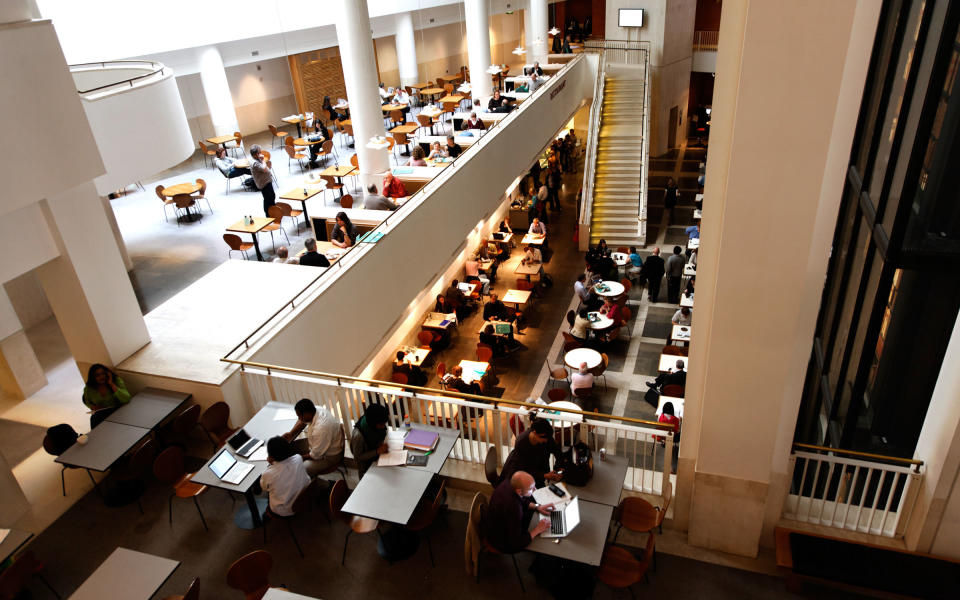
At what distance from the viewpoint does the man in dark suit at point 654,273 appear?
14.3 m

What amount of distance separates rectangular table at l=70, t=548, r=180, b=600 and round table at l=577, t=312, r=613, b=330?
28.4 ft

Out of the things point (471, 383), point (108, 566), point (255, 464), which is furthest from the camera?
point (471, 383)

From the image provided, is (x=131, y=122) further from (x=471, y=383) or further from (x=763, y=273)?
(x=763, y=273)

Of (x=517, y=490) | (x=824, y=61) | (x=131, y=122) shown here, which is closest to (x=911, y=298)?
(x=824, y=61)

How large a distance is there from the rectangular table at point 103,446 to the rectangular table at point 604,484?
467 centimetres

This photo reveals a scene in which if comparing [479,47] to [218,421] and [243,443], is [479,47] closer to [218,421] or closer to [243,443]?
[218,421]

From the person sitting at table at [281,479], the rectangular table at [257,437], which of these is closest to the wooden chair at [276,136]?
the rectangular table at [257,437]

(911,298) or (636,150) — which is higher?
(911,298)

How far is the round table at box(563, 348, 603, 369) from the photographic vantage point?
36.7 ft

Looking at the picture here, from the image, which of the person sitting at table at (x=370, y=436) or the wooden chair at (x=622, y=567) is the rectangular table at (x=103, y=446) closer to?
the person sitting at table at (x=370, y=436)

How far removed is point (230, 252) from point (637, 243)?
10569 mm

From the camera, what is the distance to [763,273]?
4.69 metres

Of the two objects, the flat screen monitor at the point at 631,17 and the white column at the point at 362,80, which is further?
the flat screen monitor at the point at 631,17

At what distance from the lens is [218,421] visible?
724 cm
